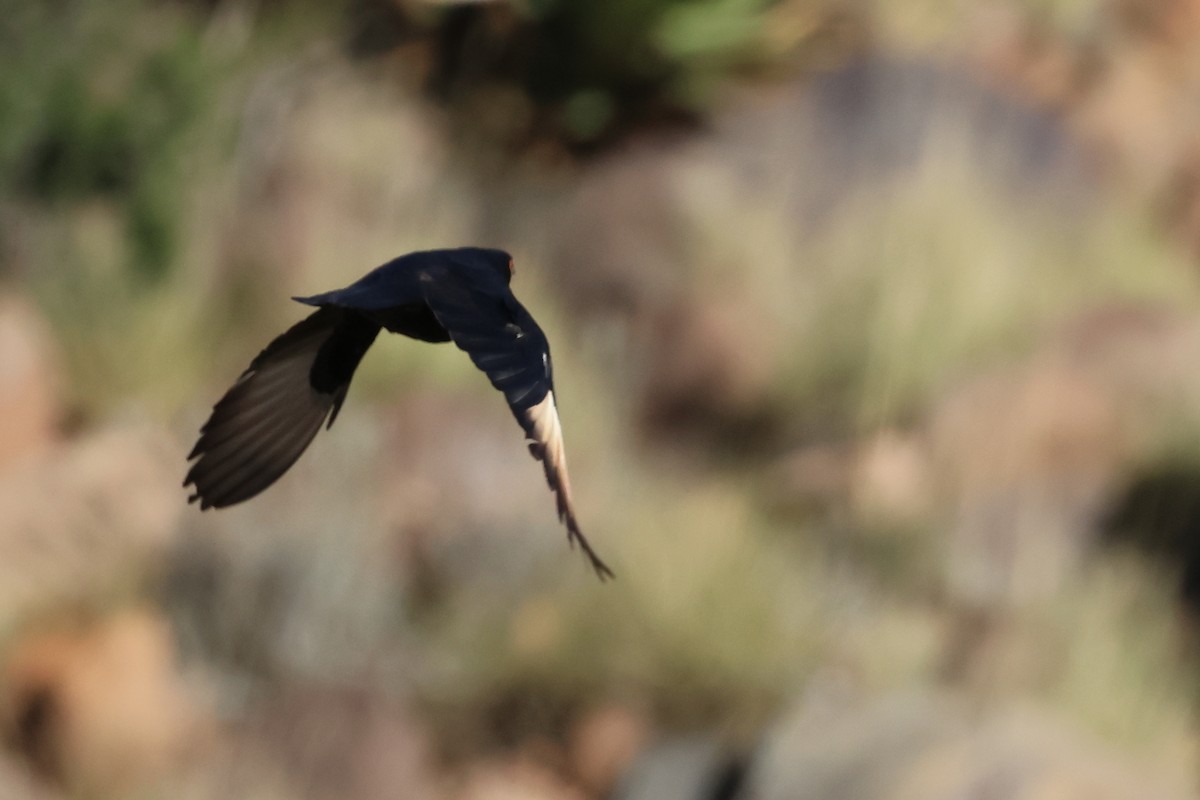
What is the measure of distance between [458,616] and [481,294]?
3.38 metres

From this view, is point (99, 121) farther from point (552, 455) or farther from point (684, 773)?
point (552, 455)

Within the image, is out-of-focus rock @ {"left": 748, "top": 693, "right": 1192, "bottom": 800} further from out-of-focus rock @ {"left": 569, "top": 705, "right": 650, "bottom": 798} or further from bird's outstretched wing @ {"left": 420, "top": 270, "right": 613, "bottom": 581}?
bird's outstretched wing @ {"left": 420, "top": 270, "right": 613, "bottom": 581}

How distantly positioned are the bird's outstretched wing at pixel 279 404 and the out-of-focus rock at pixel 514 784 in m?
2.50

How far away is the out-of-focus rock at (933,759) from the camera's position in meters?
3.95

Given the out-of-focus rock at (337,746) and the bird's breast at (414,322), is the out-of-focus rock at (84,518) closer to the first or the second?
the out-of-focus rock at (337,746)

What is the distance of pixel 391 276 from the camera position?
212cm

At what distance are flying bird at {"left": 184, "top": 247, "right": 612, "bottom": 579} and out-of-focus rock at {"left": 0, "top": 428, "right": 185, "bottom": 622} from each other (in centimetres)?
258

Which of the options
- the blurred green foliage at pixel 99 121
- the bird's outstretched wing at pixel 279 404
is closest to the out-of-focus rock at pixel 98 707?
the blurred green foliage at pixel 99 121

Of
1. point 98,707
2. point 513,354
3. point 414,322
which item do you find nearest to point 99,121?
point 98,707

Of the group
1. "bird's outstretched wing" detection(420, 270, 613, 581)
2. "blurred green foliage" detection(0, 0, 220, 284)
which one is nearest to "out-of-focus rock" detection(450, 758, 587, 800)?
"blurred green foliage" detection(0, 0, 220, 284)

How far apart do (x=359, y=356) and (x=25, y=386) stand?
3504 millimetres

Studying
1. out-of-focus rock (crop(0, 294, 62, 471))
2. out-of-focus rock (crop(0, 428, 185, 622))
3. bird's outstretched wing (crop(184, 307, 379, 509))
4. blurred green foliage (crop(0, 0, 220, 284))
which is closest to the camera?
bird's outstretched wing (crop(184, 307, 379, 509))

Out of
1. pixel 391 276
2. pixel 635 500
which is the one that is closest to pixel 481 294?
pixel 391 276

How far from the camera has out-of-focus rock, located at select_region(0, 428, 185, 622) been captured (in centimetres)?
493
